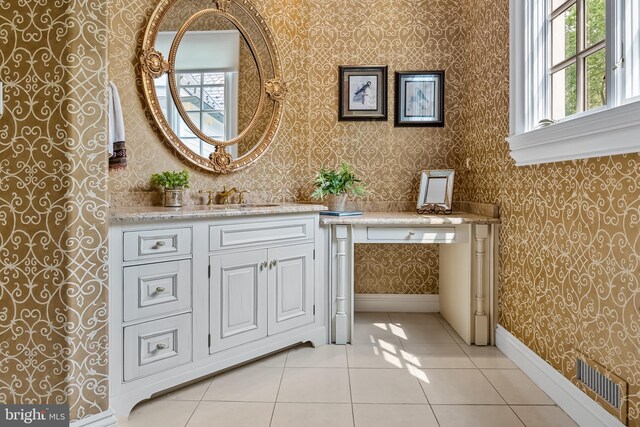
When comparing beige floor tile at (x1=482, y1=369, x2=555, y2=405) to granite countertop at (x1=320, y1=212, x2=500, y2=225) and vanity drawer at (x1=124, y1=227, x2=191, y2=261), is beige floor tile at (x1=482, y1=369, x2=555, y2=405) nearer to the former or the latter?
granite countertop at (x1=320, y1=212, x2=500, y2=225)

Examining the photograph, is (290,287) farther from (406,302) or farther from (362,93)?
(362,93)

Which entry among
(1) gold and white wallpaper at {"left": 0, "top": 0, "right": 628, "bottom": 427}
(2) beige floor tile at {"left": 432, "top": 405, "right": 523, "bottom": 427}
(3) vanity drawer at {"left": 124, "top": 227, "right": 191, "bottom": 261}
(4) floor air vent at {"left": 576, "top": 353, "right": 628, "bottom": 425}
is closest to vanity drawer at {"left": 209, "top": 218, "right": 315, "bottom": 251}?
(3) vanity drawer at {"left": 124, "top": 227, "right": 191, "bottom": 261}

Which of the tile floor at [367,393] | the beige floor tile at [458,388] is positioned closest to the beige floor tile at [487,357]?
the tile floor at [367,393]

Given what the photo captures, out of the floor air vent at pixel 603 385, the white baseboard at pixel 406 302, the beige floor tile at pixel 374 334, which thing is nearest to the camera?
the floor air vent at pixel 603 385

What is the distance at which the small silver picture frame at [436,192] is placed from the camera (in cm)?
315

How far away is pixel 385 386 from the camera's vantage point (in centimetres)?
220

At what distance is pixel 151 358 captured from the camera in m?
1.98

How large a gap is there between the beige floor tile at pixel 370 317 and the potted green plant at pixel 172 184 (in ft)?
5.44

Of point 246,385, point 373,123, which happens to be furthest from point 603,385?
point 373,123

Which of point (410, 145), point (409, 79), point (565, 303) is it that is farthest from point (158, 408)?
point (409, 79)

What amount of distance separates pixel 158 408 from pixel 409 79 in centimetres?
289

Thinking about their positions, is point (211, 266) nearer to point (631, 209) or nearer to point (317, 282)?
point (317, 282)

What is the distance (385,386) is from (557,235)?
1.14 metres

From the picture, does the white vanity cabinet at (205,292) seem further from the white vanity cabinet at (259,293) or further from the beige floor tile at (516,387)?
the beige floor tile at (516,387)
